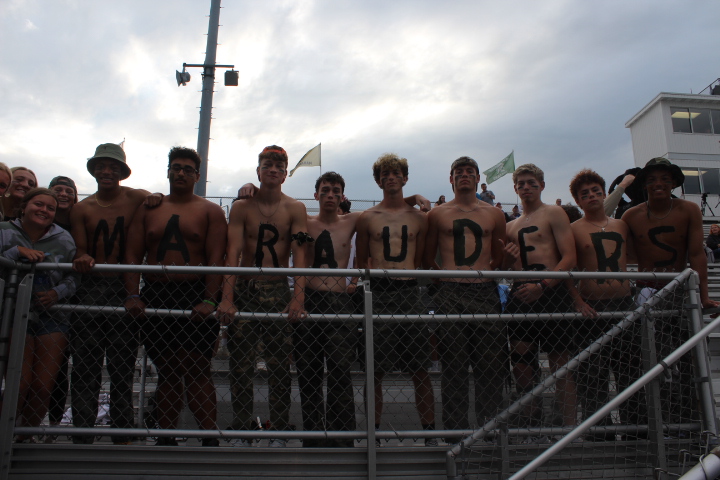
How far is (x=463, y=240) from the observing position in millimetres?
3674

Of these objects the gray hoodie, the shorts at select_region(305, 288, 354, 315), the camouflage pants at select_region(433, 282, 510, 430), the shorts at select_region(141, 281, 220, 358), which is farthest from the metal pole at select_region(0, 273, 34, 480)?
the camouflage pants at select_region(433, 282, 510, 430)

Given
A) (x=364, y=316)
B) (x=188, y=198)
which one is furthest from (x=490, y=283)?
(x=188, y=198)

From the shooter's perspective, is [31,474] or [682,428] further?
[682,428]

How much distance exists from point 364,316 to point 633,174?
143 inches

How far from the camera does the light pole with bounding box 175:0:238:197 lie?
30.4ft

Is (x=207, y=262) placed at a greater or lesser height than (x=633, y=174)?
lesser

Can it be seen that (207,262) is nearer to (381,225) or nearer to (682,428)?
(381,225)

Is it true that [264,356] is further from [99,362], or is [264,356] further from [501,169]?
[501,169]

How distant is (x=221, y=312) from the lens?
9.23 ft

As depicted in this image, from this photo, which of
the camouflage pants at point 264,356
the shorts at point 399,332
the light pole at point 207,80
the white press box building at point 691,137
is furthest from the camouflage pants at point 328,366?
the white press box building at point 691,137

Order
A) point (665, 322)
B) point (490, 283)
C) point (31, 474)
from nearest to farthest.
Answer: point (31, 474) < point (665, 322) < point (490, 283)

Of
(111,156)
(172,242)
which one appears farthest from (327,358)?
(111,156)

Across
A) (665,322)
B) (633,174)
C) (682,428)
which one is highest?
(633,174)

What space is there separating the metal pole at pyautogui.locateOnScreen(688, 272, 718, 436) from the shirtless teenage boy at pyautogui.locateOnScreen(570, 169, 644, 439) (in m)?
0.33
